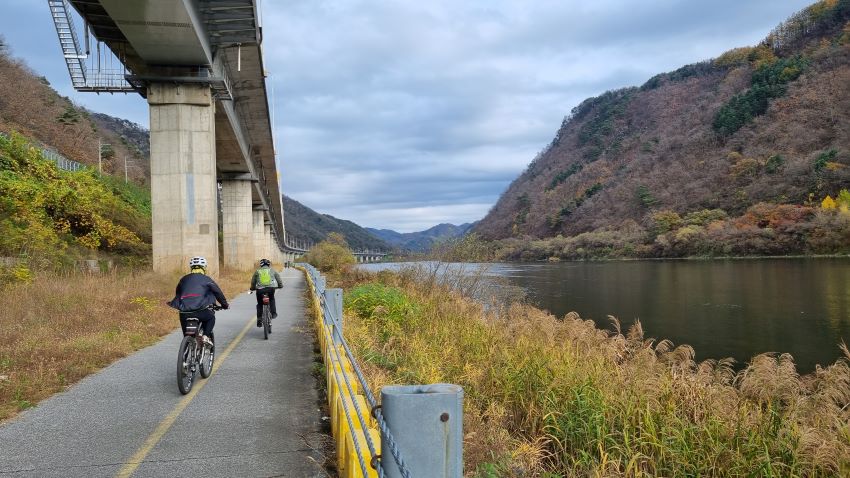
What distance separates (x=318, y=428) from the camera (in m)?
5.62

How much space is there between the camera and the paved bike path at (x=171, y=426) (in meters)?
4.66

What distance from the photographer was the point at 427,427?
2.48 metres

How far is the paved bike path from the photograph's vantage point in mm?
4660


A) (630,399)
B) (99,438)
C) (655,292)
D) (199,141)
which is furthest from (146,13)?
(655,292)

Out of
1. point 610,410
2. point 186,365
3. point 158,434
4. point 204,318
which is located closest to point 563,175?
point 610,410

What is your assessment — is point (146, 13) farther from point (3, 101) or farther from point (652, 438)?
point (3, 101)

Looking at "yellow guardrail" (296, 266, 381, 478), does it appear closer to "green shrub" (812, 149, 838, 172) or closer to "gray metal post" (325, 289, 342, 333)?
"gray metal post" (325, 289, 342, 333)

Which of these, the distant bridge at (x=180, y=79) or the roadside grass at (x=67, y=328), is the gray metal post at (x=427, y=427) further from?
the distant bridge at (x=180, y=79)

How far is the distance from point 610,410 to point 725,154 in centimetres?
12911

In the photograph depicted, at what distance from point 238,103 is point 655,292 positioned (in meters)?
25.1

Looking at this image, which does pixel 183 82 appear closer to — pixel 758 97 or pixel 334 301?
pixel 334 301

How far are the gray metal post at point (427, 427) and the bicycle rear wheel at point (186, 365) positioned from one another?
5106 millimetres

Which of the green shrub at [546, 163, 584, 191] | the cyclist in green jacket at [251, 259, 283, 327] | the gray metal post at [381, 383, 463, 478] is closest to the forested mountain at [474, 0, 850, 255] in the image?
the green shrub at [546, 163, 584, 191]

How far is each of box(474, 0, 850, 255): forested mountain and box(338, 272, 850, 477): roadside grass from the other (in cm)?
6993
